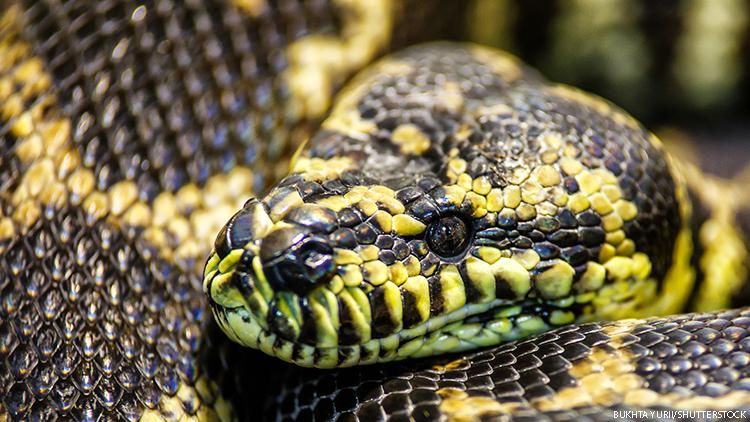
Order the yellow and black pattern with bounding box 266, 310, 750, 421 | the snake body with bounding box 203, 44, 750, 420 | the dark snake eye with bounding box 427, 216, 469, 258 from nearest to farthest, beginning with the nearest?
1. the yellow and black pattern with bounding box 266, 310, 750, 421
2. the snake body with bounding box 203, 44, 750, 420
3. the dark snake eye with bounding box 427, 216, 469, 258

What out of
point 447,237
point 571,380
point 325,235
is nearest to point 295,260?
point 325,235

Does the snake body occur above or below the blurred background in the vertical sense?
above

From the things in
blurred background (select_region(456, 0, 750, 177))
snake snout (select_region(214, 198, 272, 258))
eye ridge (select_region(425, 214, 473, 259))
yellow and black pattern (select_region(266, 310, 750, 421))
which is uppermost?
snake snout (select_region(214, 198, 272, 258))

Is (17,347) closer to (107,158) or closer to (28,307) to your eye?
(28,307)

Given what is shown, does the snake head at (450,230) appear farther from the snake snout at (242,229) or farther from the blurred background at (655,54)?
the blurred background at (655,54)

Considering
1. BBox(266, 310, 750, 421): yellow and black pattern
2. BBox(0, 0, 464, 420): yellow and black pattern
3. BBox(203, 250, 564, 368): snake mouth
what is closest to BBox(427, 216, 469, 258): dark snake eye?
BBox(203, 250, 564, 368): snake mouth

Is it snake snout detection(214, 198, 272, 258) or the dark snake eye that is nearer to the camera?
snake snout detection(214, 198, 272, 258)

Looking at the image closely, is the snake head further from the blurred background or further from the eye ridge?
the blurred background

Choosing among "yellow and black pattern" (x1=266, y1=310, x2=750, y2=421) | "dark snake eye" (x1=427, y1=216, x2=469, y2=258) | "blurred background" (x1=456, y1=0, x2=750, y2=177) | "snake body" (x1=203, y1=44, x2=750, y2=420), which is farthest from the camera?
"blurred background" (x1=456, y1=0, x2=750, y2=177)
